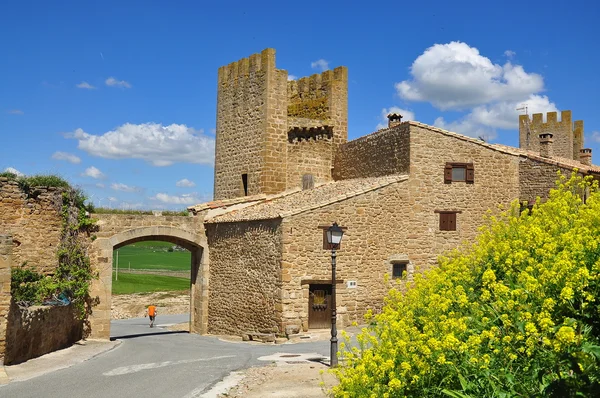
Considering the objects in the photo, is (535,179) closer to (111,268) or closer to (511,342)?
(111,268)

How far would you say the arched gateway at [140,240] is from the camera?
20938 millimetres

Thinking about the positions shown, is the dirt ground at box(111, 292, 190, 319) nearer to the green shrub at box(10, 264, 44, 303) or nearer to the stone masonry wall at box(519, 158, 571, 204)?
the green shrub at box(10, 264, 44, 303)

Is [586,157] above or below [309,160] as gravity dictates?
above

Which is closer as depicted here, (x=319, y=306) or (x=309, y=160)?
(x=319, y=306)

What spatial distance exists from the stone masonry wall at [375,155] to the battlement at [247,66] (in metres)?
5.27

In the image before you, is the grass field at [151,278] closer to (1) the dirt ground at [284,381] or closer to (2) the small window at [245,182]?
(2) the small window at [245,182]

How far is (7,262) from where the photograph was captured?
13.7 m

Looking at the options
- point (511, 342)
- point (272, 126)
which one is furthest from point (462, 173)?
point (511, 342)

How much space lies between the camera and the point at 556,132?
149 feet

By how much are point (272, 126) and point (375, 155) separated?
4927 millimetres

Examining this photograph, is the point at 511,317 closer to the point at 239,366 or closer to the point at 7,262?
the point at 239,366

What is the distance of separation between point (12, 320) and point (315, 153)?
1672 cm

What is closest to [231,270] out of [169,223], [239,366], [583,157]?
[169,223]

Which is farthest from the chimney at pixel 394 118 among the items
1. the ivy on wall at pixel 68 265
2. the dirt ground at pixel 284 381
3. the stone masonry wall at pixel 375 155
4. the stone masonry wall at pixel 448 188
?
the dirt ground at pixel 284 381
